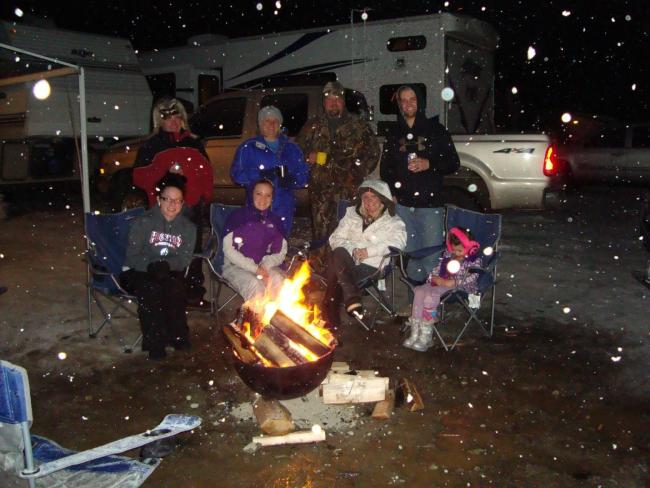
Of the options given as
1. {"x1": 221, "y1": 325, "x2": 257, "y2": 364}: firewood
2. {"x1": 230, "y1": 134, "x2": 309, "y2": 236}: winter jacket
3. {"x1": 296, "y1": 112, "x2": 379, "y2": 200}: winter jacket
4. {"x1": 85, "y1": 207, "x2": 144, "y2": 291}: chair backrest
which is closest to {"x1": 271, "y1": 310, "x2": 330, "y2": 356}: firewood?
{"x1": 221, "y1": 325, "x2": 257, "y2": 364}: firewood

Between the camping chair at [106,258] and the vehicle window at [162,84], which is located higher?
the vehicle window at [162,84]

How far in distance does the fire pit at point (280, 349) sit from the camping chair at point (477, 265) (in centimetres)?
105

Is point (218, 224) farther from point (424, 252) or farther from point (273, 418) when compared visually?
point (273, 418)

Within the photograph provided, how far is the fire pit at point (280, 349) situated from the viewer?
3188 mm

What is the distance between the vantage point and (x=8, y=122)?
10.0 m

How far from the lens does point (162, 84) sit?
12.3m

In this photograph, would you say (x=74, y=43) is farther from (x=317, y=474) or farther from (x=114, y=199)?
(x=317, y=474)

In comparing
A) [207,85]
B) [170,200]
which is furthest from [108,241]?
[207,85]

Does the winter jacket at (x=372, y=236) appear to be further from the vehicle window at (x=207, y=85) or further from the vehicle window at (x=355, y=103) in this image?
the vehicle window at (x=207, y=85)

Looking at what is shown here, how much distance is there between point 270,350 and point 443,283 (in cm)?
153

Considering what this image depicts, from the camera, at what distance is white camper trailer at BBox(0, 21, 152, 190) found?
1004 cm

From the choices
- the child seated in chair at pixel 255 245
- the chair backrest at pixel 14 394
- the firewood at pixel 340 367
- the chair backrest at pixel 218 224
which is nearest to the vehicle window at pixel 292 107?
the chair backrest at pixel 218 224

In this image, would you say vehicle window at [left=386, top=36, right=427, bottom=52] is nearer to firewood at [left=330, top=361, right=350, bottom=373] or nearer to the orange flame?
the orange flame

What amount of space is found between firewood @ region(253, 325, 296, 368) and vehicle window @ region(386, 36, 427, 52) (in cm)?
652
